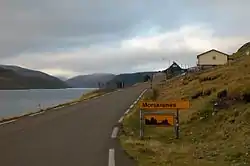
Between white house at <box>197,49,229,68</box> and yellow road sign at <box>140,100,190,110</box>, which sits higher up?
white house at <box>197,49,229,68</box>

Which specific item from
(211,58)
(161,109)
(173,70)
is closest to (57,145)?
(161,109)

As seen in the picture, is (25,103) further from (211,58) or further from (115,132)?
(115,132)

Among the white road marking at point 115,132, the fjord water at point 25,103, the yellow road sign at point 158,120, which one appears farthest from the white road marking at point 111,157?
the fjord water at point 25,103

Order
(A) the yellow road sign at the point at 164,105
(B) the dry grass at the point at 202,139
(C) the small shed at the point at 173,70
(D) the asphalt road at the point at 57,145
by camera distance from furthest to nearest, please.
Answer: (C) the small shed at the point at 173,70, (A) the yellow road sign at the point at 164,105, (B) the dry grass at the point at 202,139, (D) the asphalt road at the point at 57,145

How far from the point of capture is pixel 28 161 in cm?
983

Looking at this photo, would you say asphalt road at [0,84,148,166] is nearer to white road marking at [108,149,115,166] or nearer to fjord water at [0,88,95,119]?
white road marking at [108,149,115,166]

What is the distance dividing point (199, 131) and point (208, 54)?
88602 mm

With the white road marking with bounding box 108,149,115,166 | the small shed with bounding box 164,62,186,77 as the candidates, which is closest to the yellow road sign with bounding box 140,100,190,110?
the white road marking with bounding box 108,149,115,166

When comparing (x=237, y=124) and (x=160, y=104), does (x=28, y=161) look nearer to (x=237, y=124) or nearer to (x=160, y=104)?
(x=160, y=104)

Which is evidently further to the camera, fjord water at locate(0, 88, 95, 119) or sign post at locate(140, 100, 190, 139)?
fjord water at locate(0, 88, 95, 119)

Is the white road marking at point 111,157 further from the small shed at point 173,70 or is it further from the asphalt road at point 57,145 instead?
the small shed at point 173,70

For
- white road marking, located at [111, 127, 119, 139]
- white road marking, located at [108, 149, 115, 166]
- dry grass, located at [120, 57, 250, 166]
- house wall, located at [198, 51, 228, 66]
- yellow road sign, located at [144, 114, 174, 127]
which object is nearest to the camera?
white road marking, located at [108, 149, 115, 166]

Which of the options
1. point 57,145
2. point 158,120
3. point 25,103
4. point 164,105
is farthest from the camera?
point 25,103

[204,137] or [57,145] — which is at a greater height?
[57,145]
